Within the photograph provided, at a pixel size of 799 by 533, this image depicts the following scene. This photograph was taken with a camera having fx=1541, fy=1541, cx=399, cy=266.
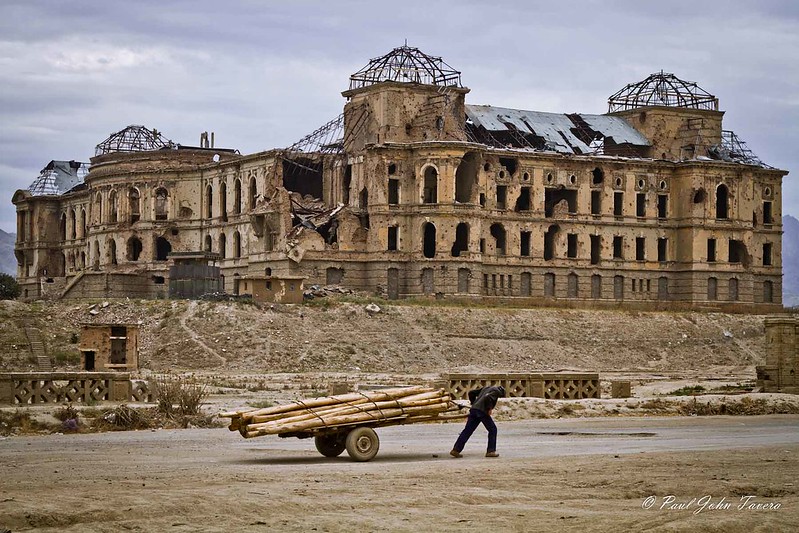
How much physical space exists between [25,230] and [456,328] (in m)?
55.9

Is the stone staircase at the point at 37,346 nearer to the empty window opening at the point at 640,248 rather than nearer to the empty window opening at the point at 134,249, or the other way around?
the empty window opening at the point at 134,249

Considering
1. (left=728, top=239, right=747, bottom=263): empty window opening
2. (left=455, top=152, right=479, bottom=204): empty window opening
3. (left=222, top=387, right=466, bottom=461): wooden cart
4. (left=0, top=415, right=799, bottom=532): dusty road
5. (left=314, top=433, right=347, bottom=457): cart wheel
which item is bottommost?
(left=0, top=415, right=799, bottom=532): dusty road

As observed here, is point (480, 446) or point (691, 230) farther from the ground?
point (691, 230)

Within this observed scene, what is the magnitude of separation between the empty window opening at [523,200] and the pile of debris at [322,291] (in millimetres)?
13593

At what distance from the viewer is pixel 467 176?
310 feet

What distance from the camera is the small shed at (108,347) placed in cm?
6178

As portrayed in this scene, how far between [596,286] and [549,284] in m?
3.35

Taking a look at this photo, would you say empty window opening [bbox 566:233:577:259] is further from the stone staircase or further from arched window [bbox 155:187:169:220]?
the stone staircase

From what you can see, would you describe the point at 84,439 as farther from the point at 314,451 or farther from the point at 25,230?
the point at 25,230

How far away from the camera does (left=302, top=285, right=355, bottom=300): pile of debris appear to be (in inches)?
3433

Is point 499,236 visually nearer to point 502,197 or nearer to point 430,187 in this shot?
point 502,197

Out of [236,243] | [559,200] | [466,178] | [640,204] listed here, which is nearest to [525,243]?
[559,200]

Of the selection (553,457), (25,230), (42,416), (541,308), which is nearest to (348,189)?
(541,308)

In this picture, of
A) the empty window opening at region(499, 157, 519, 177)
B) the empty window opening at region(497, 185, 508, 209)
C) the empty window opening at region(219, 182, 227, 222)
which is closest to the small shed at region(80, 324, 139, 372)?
Answer: the empty window opening at region(497, 185, 508, 209)
